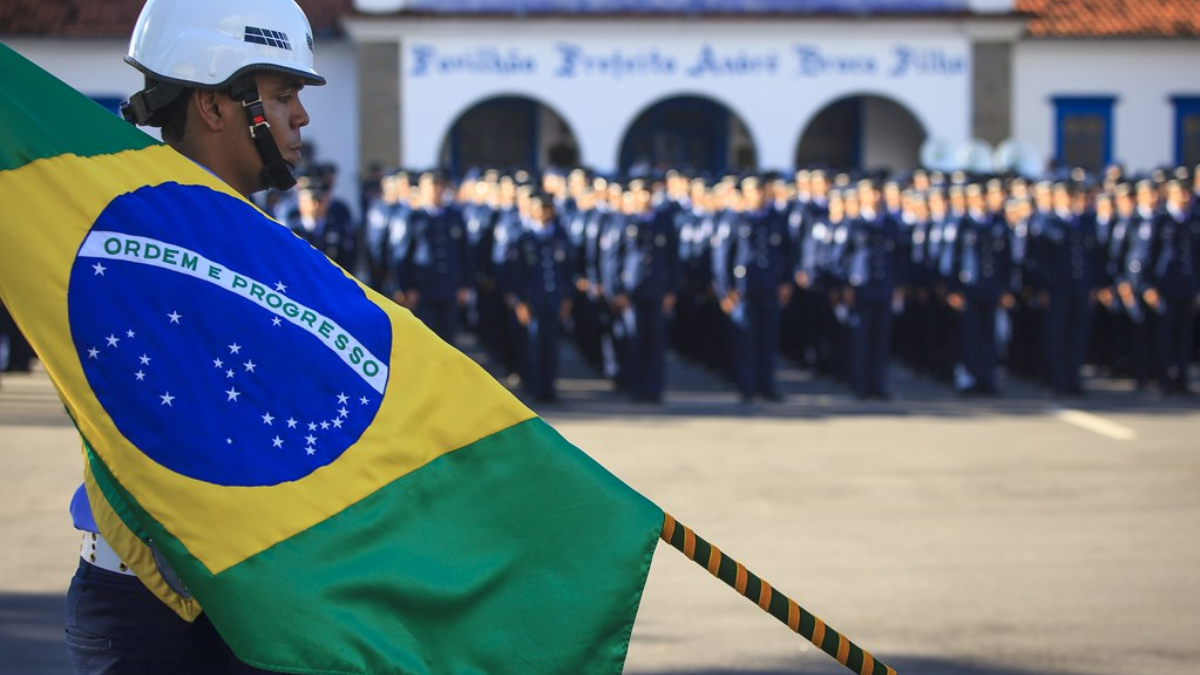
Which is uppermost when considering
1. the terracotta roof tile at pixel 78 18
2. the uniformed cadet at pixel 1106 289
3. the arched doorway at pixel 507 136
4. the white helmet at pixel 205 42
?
the terracotta roof tile at pixel 78 18

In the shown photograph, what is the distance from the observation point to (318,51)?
3027 cm

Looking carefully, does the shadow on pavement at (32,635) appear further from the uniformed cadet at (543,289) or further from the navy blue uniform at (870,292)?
the navy blue uniform at (870,292)

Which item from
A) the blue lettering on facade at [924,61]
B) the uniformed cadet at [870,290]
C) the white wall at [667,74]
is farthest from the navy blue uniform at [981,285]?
the blue lettering on facade at [924,61]

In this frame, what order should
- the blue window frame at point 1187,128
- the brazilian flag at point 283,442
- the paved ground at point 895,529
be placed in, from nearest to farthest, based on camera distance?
the brazilian flag at point 283,442 < the paved ground at point 895,529 < the blue window frame at point 1187,128

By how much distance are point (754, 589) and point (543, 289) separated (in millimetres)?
13550

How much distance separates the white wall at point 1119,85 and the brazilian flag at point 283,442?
29705mm

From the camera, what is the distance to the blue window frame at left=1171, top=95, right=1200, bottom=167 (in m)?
32.3

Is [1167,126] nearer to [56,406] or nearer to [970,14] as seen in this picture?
[970,14]

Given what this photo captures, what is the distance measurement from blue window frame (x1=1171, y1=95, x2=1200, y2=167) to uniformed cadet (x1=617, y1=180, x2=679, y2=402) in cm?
1811

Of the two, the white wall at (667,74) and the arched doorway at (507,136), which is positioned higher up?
the white wall at (667,74)

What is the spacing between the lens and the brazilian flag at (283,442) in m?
2.91

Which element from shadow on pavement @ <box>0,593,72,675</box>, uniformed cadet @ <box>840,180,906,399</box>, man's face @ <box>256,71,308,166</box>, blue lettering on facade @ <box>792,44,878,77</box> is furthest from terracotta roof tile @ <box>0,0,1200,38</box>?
man's face @ <box>256,71,308,166</box>

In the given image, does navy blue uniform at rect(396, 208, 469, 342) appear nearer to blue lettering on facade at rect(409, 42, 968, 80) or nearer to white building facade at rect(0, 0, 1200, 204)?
white building facade at rect(0, 0, 1200, 204)

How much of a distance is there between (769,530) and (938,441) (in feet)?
14.1
